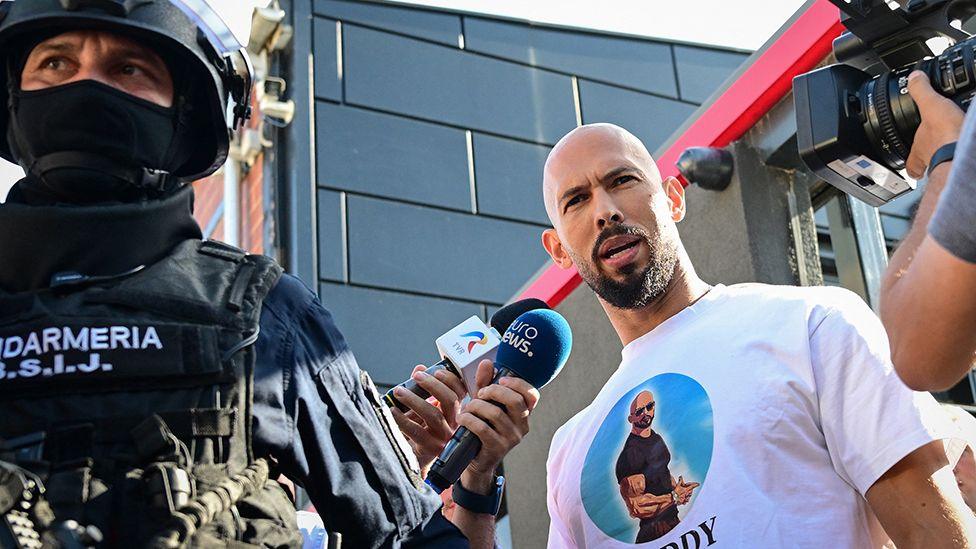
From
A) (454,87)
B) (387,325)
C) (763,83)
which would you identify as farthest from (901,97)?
(454,87)

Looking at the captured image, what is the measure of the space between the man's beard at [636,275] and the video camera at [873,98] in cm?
87

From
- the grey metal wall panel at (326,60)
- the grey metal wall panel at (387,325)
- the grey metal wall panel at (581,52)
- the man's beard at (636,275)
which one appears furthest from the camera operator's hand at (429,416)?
the grey metal wall panel at (581,52)

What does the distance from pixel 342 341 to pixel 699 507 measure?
1019 mm

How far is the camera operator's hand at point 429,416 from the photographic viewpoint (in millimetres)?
3176

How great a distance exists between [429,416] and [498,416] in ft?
1.13

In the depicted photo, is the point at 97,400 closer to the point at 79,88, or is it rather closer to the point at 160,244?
the point at 160,244

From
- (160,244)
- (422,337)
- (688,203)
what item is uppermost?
(422,337)

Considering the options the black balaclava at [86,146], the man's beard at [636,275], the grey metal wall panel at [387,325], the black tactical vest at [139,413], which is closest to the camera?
the black tactical vest at [139,413]

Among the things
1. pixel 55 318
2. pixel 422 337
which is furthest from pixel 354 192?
pixel 55 318

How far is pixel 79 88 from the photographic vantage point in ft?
7.86

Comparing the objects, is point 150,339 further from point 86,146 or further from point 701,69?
point 701,69

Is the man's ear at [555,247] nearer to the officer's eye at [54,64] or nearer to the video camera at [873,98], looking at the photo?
the video camera at [873,98]

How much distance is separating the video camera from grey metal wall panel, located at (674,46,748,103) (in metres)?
8.08

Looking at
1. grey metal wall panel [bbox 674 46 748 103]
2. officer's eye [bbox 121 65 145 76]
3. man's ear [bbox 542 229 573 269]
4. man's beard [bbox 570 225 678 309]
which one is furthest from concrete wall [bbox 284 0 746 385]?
officer's eye [bbox 121 65 145 76]
